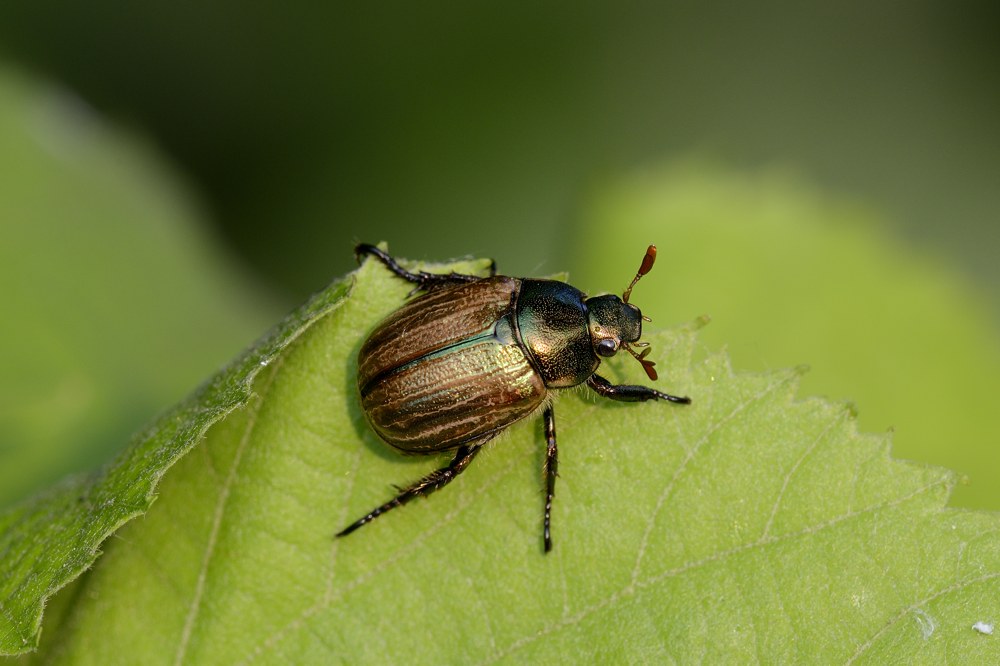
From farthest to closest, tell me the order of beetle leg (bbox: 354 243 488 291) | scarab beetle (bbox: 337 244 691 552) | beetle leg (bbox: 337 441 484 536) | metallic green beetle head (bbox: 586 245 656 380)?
metallic green beetle head (bbox: 586 245 656 380) < beetle leg (bbox: 354 243 488 291) < scarab beetle (bbox: 337 244 691 552) < beetle leg (bbox: 337 441 484 536)

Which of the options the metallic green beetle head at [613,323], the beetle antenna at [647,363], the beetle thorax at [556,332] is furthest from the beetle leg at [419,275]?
the beetle antenna at [647,363]

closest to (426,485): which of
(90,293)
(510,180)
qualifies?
(90,293)

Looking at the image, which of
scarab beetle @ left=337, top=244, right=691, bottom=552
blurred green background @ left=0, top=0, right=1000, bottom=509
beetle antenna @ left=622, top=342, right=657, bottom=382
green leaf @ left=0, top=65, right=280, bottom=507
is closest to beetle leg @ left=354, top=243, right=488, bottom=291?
scarab beetle @ left=337, top=244, right=691, bottom=552

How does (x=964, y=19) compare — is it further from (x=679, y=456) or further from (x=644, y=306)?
(x=679, y=456)

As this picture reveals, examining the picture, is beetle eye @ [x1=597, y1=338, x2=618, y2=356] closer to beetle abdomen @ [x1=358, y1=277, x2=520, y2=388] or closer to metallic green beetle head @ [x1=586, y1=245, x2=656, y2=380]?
metallic green beetle head @ [x1=586, y1=245, x2=656, y2=380]

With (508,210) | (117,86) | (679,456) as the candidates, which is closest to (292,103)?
(117,86)
